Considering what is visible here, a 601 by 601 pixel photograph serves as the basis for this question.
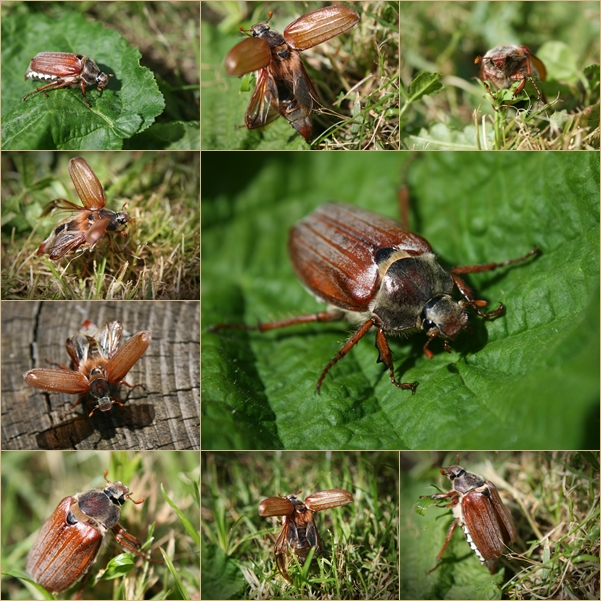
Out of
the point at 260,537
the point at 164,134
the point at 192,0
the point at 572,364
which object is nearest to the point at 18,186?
the point at 164,134

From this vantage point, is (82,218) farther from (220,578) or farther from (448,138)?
(448,138)

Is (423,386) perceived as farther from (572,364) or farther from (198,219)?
(198,219)

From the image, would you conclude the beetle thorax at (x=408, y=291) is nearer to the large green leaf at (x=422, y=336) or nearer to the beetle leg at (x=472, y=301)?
the beetle leg at (x=472, y=301)

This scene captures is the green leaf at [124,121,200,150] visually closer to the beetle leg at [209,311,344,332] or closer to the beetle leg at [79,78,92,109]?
the beetle leg at [79,78,92,109]

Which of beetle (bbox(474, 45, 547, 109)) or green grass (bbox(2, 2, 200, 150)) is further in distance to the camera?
beetle (bbox(474, 45, 547, 109))

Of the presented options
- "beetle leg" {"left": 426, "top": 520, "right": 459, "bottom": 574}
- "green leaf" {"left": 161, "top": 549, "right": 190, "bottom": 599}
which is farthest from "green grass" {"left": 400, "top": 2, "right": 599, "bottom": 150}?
"green leaf" {"left": 161, "top": 549, "right": 190, "bottom": 599}

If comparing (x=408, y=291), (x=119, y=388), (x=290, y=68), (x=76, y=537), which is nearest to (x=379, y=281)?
(x=408, y=291)
